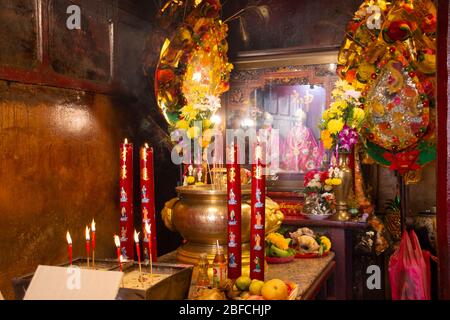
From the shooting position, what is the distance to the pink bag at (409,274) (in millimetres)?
1586

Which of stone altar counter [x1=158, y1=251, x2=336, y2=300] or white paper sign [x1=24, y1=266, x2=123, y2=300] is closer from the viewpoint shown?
white paper sign [x1=24, y1=266, x2=123, y2=300]

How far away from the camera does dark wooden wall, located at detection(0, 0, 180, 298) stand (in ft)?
6.76

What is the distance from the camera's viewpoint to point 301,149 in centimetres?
459

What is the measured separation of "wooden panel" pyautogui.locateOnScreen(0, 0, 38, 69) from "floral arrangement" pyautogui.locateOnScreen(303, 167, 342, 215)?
87.2 inches

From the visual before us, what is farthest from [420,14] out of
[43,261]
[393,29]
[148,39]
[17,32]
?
[43,261]

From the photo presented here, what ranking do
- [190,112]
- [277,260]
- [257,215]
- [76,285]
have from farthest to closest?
1. [190,112]
2. [277,260]
3. [257,215]
4. [76,285]

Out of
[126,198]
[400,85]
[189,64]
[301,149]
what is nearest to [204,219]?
[126,198]

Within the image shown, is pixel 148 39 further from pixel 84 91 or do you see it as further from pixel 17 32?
pixel 17 32

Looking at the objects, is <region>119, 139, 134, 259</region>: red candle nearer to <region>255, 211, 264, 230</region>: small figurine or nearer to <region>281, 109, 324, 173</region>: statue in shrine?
<region>255, 211, 264, 230</region>: small figurine

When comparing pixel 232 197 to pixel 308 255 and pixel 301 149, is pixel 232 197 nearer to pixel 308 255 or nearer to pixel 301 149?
pixel 308 255

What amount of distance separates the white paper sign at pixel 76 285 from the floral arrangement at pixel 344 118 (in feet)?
8.16

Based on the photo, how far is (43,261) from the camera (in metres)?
2.26

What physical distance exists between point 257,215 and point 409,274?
22.1 inches

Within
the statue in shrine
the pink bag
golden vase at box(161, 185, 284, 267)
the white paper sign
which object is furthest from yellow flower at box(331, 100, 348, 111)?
the white paper sign
